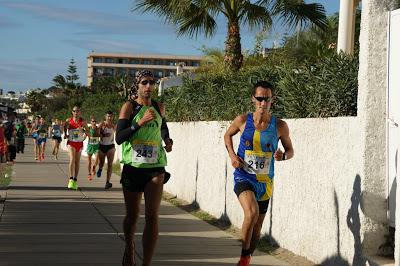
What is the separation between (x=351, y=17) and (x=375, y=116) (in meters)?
7.92

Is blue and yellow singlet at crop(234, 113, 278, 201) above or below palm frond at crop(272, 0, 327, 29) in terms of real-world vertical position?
below

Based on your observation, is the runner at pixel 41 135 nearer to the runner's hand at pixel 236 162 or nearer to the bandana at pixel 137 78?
the bandana at pixel 137 78

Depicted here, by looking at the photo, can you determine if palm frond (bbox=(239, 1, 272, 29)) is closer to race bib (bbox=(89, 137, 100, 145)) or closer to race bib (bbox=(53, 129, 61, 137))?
race bib (bbox=(89, 137, 100, 145))

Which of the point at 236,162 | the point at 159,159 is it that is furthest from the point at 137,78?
the point at 236,162

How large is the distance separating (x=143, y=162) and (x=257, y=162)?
3.23 feet

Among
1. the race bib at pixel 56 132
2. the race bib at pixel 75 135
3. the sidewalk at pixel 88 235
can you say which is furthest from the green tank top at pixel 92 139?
the race bib at pixel 56 132

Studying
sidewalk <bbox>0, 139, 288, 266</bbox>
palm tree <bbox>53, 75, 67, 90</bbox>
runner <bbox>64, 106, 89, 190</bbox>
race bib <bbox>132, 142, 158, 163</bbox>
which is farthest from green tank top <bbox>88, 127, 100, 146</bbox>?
palm tree <bbox>53, 75, 67, 90</bbox>

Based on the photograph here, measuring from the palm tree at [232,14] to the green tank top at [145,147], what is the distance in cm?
1070

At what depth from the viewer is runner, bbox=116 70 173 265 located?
7.31 meters

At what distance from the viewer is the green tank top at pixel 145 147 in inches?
292

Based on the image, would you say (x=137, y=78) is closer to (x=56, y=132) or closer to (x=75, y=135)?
(x=75, y=135)

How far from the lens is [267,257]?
879 centimetres

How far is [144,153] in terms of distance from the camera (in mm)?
7402

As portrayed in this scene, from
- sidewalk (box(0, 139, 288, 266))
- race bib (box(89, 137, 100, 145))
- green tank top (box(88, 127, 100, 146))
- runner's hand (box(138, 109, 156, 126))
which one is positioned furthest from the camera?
race bib (box(89, 137, 100, 145))
